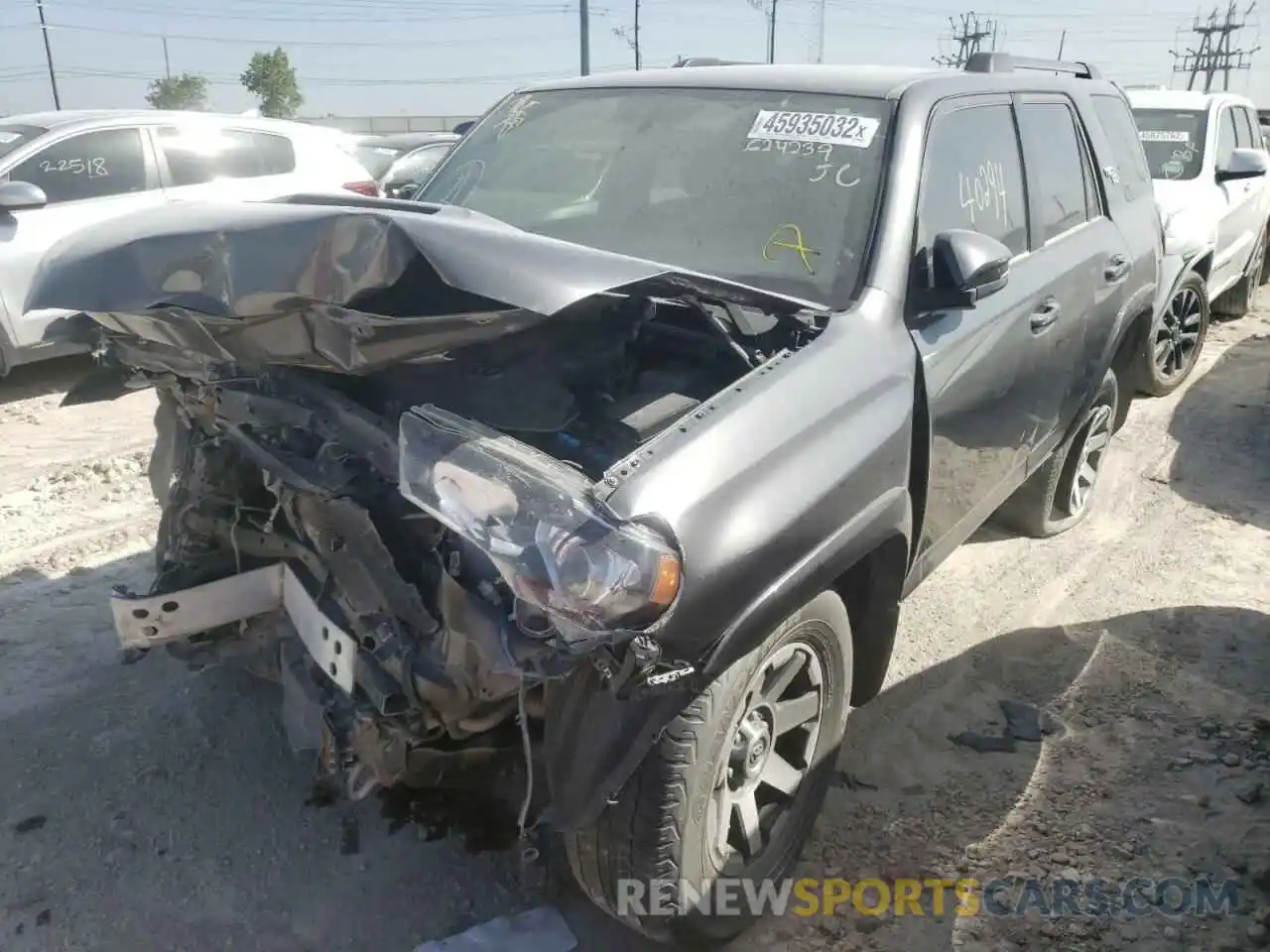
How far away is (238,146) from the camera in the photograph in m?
7.82

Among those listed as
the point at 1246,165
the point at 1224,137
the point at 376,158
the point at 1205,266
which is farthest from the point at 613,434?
the point at 376,158

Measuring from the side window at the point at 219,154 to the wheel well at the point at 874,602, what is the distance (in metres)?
6.50

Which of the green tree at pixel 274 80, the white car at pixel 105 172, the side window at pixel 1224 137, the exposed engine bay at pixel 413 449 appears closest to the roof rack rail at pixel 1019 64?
the exposed engine bay at pixel 413 449

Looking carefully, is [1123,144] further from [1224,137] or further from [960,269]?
[1224,137]

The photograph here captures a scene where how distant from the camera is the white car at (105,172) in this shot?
21.1 ft

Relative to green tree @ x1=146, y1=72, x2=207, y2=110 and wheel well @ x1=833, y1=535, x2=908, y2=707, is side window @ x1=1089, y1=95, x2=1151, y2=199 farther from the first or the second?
green tree @ x1=146, y1=72, x2=207, y2=110

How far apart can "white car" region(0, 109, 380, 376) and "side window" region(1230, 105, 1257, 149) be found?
7.43m

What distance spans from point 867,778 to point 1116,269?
241 cm

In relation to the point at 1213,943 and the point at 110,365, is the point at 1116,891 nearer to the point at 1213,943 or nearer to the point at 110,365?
the point at 1213,943

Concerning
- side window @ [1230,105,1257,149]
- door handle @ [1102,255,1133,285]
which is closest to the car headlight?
door handle @ [1102,255,1133,285]

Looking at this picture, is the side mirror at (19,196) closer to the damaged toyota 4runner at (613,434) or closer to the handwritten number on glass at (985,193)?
the damaged toyota 4runner at (613,434)

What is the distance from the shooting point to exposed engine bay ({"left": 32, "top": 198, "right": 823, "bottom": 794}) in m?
1.82

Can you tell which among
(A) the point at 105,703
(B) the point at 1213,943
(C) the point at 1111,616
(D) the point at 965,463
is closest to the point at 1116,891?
(B) the point at 1213,943

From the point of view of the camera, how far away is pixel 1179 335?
6941mm
